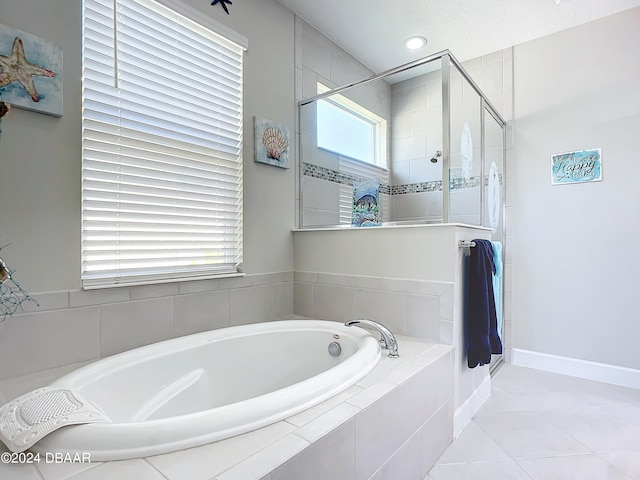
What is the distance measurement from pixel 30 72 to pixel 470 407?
260 cm

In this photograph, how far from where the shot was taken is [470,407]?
1.90 m

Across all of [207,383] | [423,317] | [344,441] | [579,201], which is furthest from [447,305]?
[579,201]

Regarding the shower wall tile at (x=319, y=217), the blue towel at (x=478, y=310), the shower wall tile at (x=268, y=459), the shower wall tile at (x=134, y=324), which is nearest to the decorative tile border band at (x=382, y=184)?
the shower wall tile at (x=319, y=217)

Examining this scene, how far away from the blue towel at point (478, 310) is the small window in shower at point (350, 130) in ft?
4.29

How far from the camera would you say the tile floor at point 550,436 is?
1.46 metres

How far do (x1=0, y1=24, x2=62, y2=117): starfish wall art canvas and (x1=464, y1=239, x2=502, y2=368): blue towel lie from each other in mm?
2053

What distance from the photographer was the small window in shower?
8.30 feet

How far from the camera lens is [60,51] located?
1358 mm

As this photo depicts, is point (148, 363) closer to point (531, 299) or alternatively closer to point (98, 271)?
point (98, 271)

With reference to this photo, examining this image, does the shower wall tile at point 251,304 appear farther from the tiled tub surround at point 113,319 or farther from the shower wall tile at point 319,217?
the shower wall tile at point 319,217

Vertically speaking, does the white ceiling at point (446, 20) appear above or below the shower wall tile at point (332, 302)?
above

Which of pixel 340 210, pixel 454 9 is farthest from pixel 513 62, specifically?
pixel 340 210

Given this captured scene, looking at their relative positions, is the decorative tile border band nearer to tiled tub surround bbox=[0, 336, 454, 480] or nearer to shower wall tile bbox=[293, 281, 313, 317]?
shower wall tile bbox=[293, 281, 313, 317]

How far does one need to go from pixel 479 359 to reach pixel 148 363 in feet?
5.28
